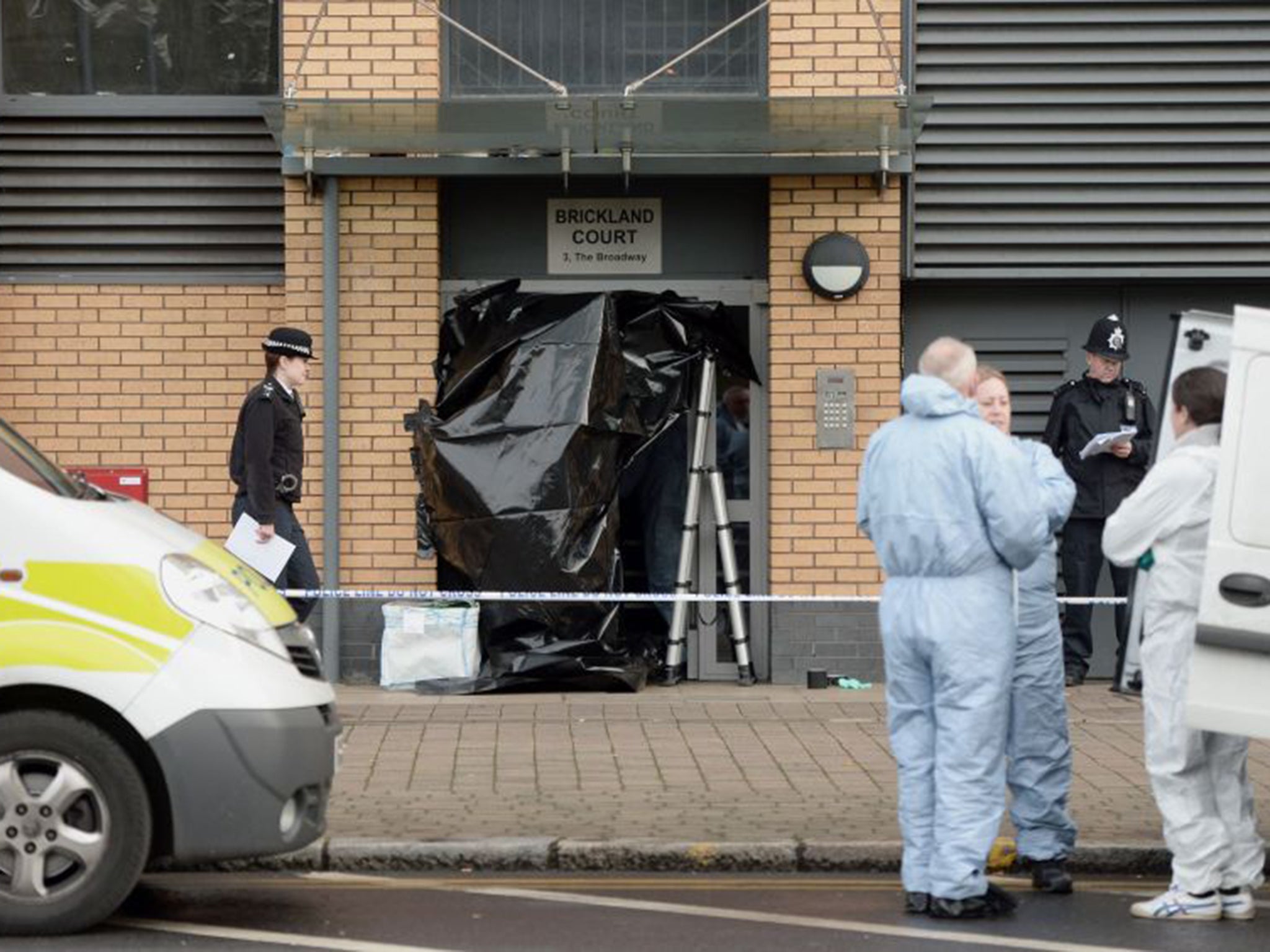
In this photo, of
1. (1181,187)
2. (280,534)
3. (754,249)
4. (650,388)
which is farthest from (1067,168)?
(280,534)

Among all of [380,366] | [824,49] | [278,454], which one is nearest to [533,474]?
[380,366]

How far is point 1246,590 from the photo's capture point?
7160 mm

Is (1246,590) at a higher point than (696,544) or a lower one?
higher

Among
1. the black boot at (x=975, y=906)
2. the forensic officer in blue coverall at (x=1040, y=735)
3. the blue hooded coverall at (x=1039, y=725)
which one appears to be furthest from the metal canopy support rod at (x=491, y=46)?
the black boot at (x=975, y=906)

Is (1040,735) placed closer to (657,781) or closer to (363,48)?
(657,781)

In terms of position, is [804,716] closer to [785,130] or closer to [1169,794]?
[785,130]

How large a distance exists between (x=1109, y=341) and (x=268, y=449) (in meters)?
4.36

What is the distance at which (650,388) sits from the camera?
13.1 metres

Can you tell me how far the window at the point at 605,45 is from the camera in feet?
43.3

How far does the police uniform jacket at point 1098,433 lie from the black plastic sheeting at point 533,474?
198 centimetres

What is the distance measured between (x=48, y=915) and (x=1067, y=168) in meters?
7.99

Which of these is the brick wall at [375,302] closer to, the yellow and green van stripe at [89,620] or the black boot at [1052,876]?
the black boot at [1052,876]

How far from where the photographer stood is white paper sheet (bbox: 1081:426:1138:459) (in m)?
12.4

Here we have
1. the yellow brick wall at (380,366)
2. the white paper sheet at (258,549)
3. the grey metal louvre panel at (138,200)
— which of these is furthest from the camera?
the grey metal louvre panel at (138,200)
